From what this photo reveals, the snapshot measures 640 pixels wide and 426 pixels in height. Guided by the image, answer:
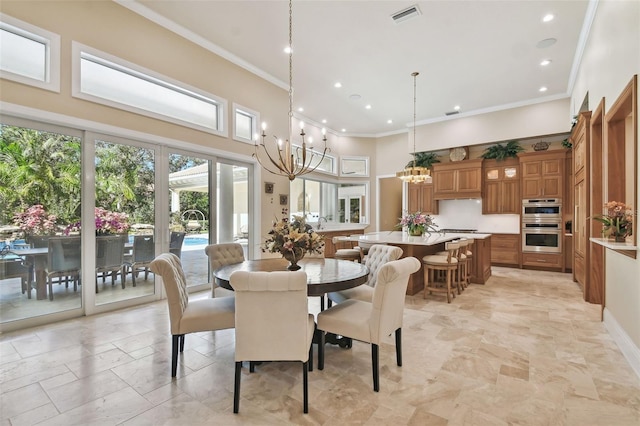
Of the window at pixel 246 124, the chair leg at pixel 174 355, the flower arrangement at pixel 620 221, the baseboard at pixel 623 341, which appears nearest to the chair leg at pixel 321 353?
the chair leg at pixel 174 355

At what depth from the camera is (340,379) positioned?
228cm

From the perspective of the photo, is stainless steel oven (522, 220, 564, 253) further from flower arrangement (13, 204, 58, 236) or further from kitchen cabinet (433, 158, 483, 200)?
flower arrangement (13, 204, 58, 236)

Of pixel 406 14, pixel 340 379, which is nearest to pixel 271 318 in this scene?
pixel 340 379

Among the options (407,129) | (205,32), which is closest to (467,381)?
(205,32)

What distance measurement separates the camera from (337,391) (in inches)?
83.7

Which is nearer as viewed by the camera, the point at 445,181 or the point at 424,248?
the point at 424,248

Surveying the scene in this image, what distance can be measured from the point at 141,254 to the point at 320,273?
Result: 2.98 metres

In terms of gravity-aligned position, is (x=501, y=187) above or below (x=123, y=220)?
above

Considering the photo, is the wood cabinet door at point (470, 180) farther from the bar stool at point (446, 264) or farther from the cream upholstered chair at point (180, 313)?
the cream upholstered chair at point (180, 313)

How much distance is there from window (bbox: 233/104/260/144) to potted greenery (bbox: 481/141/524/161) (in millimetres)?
5520

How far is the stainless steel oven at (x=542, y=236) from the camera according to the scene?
21.0 feet

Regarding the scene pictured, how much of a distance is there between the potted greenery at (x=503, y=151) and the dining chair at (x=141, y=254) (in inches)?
290

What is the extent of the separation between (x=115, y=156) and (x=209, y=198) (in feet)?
4.70

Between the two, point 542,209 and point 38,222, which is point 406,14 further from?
point 542,209
